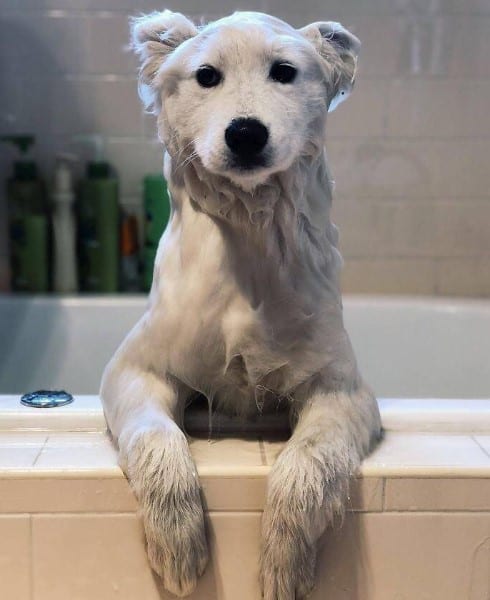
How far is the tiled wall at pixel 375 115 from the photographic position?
1.39 m

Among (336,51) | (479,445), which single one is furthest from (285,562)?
(336,51)

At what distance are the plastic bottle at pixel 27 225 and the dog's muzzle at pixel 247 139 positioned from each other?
2.83 feet

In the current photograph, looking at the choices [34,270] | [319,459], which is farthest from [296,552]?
[34,270]

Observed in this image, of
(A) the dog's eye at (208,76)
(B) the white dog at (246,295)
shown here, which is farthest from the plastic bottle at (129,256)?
(A) the dog's eye at (208,76)

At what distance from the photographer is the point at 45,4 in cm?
138

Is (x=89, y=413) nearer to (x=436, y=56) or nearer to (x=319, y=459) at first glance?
(x=319, y=459)

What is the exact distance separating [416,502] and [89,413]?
337 mm

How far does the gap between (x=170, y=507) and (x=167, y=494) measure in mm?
11

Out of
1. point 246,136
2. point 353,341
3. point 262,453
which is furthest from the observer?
point 353,341

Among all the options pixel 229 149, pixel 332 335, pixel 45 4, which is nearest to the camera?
pixel 229 149

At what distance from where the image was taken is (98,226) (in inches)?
55.8

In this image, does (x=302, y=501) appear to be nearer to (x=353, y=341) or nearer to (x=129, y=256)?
(x=353, y=341)

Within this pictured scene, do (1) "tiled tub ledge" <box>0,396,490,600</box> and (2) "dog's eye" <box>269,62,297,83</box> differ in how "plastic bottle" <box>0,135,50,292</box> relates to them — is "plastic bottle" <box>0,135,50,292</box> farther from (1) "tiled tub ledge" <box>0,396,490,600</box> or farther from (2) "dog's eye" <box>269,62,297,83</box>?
(2) "dog's eye" <box>269,62,297,83</box>

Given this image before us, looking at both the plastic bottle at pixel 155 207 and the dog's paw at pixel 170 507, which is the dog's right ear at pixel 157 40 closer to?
the dog's paw at pixel 170 507
